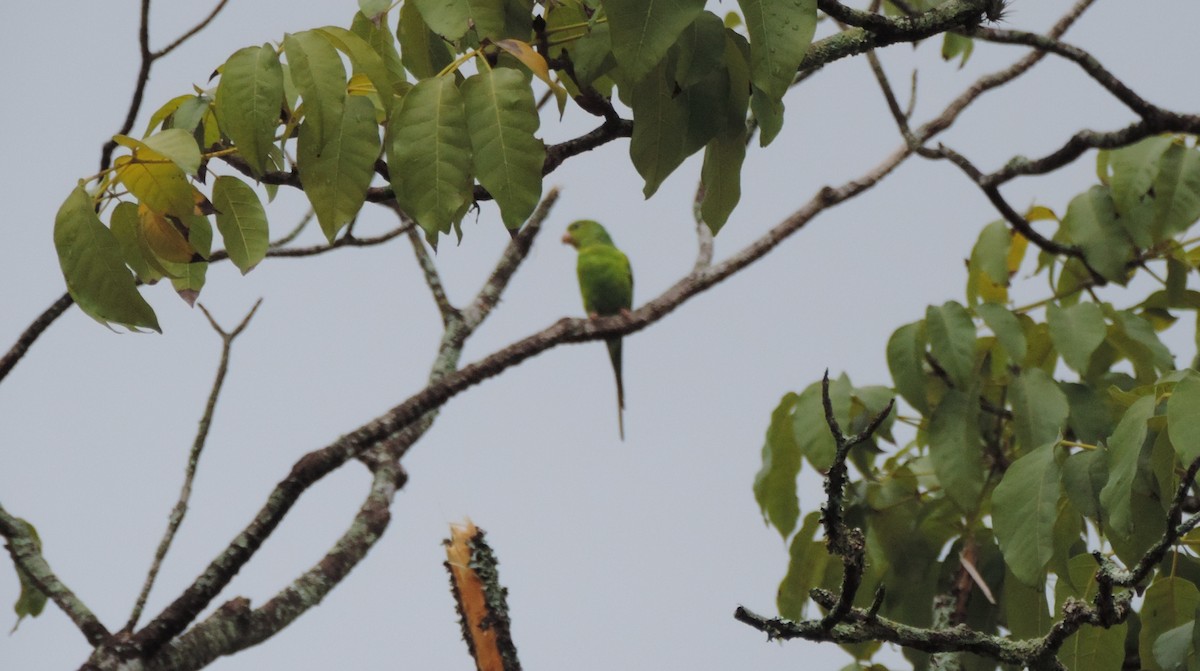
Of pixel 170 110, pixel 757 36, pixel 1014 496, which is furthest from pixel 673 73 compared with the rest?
pixel 1014 496

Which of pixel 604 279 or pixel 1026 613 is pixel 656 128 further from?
pixel 604 279

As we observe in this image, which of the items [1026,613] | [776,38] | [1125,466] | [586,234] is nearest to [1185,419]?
[1125,466]

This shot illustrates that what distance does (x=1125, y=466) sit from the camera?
4.64 ft

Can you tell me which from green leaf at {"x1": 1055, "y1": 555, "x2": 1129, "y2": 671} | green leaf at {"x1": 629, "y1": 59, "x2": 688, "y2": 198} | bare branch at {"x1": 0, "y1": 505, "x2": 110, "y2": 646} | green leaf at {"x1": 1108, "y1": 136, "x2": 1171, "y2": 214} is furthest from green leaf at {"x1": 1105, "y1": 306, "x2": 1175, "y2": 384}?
bare branch at {"x1": 0, "y1": 505, "x2": 110, "y2": 646}

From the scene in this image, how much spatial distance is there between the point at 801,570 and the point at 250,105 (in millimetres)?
1291

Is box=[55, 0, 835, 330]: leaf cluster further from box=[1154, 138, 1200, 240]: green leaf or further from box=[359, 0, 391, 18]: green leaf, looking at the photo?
box=[1154, 138, 1200, 240]: green leaf

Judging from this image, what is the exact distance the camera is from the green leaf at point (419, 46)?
1.31 m

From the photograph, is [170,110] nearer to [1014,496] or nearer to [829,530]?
[829,530]

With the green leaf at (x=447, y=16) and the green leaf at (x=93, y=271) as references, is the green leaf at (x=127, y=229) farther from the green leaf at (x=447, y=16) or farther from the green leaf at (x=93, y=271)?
the green leaf at (x=447, y=16)

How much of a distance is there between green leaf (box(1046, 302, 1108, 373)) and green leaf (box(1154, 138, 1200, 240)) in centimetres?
19

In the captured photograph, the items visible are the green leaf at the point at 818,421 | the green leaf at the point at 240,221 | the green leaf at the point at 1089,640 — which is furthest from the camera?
the green leaf at the point at 818,421

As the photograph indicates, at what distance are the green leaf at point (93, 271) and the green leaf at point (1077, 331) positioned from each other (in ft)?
4.83

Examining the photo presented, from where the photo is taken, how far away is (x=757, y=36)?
1018 mm

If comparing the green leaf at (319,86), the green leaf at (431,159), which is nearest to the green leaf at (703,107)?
the green leaf at (431,159)
